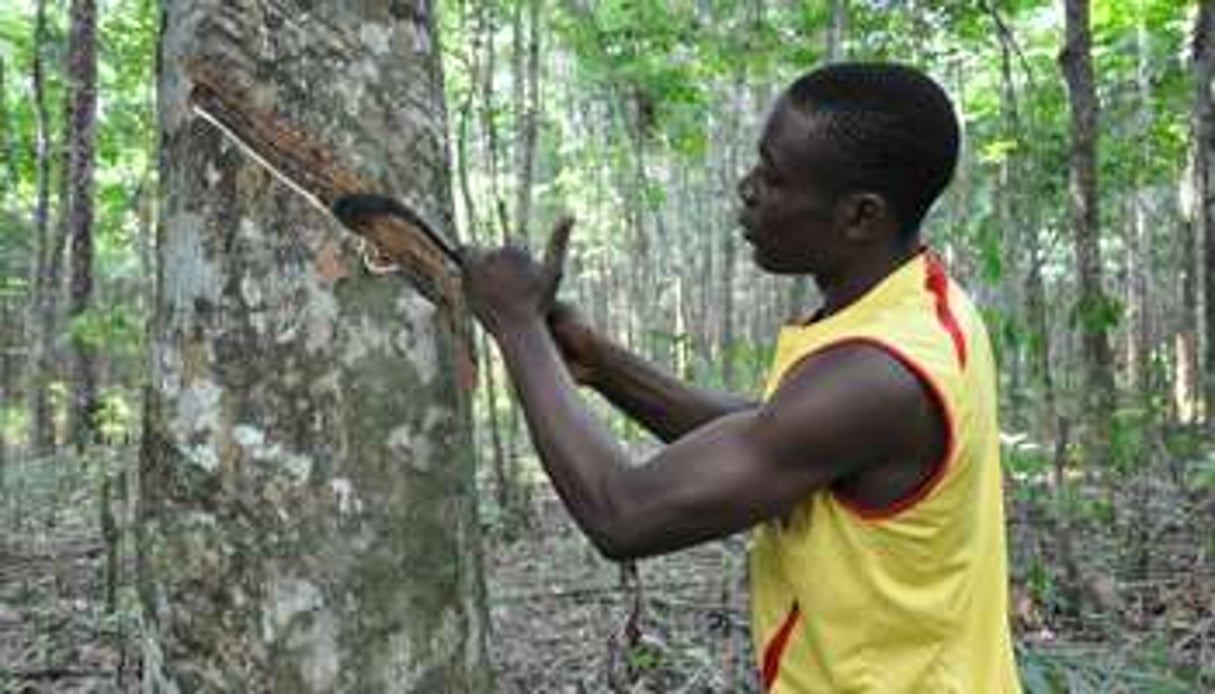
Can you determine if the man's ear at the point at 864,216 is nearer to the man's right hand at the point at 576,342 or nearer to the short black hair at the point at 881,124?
the short black hair at the point at 881,124

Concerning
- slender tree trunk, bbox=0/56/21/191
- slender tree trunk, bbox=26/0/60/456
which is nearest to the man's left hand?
slender tree trunk, bbox=26/0/60/456

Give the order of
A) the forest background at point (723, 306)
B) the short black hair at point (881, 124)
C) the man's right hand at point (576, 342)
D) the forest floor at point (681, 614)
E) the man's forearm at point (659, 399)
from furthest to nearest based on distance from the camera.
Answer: the forest background at point (723, 306) < the forest floor at point (681, 614) < the man's forearm at point (659, 399) < the man's right hand at point (576, 342) < the short black hair at point (881, 124)

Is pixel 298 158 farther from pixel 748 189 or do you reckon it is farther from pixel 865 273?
pixel 865 273

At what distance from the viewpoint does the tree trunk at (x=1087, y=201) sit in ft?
22.2

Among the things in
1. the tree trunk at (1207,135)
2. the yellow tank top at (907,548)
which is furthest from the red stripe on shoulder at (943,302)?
the tree trunk at (1207,135)

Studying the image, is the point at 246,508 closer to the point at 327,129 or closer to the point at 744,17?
the point at 327,129

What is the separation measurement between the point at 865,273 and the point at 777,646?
1.65ft

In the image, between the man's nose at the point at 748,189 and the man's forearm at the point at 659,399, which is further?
the man's forearm at the point at 659,399

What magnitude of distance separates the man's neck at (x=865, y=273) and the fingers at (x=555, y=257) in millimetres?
360

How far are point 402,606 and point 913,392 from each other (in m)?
0.75

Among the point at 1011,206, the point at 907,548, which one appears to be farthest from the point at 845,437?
the point at 1011,206

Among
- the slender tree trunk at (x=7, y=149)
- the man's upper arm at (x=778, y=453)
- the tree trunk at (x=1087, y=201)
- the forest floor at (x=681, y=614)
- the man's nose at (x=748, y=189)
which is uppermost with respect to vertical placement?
the slender tree trunk at (x=7, y=149)

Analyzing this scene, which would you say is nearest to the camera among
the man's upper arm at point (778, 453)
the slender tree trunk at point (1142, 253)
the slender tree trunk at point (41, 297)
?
the man's upper arm at point (778, 453)

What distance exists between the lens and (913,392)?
1722 millimetres
